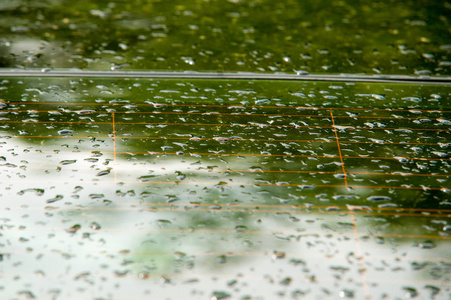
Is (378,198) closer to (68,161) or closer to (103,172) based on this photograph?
(103,172)

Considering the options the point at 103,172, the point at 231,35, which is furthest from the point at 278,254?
the point at 231,35

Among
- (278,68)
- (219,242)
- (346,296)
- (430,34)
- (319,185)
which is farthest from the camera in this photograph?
(430,34)

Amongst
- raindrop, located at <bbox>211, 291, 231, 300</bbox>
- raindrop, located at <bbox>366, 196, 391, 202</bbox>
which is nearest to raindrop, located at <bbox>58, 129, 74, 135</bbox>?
raindrop, located at <bbox>211, 291, 231, 300</bbox>

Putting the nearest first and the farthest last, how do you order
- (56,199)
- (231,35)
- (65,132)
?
(56,199)
(65,132)
(231,35)

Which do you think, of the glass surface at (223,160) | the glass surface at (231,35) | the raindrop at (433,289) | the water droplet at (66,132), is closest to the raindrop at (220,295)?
the glass surface at (223,160)

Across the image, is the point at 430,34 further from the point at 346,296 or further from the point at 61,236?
the point at 61,236

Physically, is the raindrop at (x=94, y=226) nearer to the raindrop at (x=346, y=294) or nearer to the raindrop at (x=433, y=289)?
the raindrop at (x=346, y=294)

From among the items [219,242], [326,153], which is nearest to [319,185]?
[326,153]
